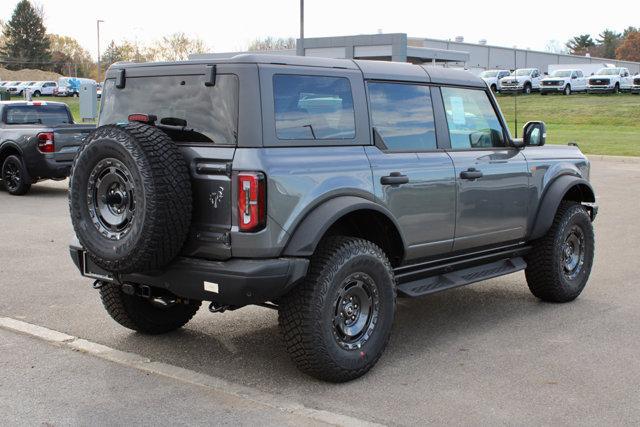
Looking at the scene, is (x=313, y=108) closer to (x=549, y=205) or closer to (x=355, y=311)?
(x=355, y=311)

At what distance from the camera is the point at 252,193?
4.63 meters

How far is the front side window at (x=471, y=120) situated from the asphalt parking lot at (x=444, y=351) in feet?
4.65

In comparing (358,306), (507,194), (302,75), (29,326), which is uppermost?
(302,75)

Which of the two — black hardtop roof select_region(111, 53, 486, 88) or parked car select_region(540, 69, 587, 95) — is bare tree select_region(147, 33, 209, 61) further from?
black hardtop roof select_region(111, 53, 486, 88)

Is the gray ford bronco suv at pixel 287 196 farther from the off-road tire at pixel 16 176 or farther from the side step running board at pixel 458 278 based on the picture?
the off-road tire at pixel 16 176

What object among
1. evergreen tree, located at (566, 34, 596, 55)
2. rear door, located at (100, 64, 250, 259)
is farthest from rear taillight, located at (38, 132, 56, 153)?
evergreen tree, located at (566, 34, 596, 55)

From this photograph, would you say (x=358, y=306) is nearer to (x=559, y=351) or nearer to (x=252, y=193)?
(x=252, y=193)

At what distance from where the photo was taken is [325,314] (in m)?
4.86

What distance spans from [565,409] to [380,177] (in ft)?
5.97

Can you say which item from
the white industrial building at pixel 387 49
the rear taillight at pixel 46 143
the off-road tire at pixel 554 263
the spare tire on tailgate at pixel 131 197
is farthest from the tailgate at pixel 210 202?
the white industrial building at pixel 387 49

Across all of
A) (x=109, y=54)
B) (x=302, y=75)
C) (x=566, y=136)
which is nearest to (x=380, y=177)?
(x=302, y=75)

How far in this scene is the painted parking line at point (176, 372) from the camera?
14.6 feet

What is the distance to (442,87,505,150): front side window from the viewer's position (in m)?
6.20

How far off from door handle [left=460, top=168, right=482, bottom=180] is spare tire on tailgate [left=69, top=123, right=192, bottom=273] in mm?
2188
